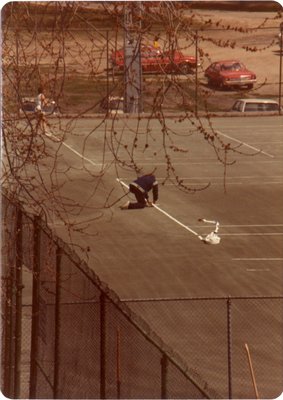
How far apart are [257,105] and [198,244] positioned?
2608cm

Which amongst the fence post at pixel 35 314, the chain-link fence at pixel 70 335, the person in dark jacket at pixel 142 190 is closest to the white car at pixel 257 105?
the person in dark jacket at pixel 142 190

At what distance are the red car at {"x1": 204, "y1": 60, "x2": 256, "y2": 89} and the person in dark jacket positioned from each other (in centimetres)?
2182

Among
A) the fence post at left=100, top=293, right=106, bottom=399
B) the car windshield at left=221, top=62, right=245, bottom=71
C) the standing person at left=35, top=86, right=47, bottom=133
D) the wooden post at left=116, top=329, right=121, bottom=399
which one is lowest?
the car windshield at left=221, top=62, right=245, bottom=71

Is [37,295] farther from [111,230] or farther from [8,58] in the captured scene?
[111,230]

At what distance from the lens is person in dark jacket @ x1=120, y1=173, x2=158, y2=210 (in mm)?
34406

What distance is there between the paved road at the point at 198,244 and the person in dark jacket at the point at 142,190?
0.29 m

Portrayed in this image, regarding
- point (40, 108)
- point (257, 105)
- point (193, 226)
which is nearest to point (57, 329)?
point (40, 108)

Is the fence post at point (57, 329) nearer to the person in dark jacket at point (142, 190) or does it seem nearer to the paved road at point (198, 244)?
the paved road at point (198, 244)

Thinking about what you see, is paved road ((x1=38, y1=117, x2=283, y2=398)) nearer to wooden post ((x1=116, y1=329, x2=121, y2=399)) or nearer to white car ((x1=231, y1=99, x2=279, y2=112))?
wooden post ((x1=116, y1=329, x2=121, y2=399))

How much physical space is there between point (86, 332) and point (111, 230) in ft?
64.4

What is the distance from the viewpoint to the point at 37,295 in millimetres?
13086

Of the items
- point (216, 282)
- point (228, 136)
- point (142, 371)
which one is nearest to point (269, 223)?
point (216, 282)

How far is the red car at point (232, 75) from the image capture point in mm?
57750

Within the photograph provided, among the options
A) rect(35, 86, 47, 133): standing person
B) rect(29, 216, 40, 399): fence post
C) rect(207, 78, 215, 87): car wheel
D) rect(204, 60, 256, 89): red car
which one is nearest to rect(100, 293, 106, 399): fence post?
rect(29, 216, 40, 399): fence post
